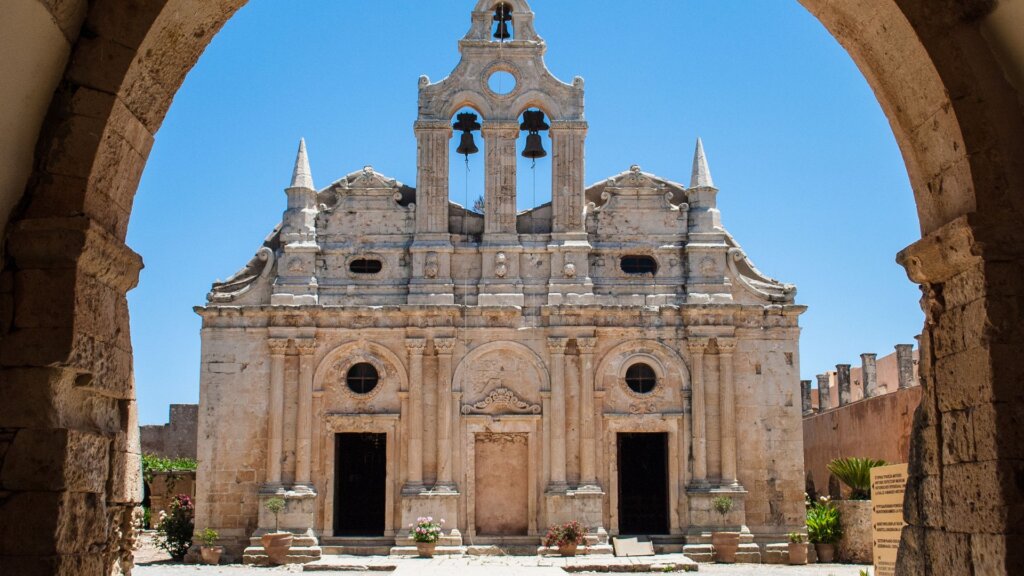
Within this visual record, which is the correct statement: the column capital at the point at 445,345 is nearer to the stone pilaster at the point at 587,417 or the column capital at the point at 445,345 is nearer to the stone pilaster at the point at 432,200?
the stone pilaster at the point at 432,200

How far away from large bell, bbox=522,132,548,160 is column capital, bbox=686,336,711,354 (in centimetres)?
552

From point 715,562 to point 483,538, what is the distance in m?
5.08

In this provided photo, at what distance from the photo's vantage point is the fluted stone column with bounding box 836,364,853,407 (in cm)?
3553

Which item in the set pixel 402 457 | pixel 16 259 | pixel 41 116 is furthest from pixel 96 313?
pixel 402 457

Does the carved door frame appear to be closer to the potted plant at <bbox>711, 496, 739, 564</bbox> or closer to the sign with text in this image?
the potted plant at <bbox>711, 496, 739, 564</bbox>

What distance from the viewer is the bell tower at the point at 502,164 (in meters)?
25.8

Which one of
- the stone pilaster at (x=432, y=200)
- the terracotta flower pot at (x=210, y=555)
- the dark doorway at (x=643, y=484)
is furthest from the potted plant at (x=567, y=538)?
the terracotta flower pot at (x=210, y=555)

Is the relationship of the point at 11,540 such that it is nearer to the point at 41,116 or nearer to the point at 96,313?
the point at 96,313

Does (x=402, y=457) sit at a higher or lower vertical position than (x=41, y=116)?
lower

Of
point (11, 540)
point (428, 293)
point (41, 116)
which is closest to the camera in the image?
point (11, 540)

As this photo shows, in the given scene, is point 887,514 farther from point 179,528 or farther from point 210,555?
point 179,528

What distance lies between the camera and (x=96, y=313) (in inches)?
235

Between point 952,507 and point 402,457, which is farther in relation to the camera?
point 402,457

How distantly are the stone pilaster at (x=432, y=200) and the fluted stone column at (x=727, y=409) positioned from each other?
6502 mm
